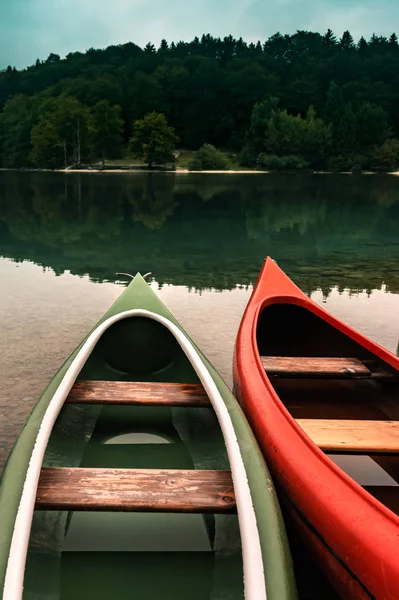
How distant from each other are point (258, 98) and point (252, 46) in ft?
247

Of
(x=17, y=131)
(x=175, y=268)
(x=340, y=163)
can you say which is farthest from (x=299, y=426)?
(x=17, y=131)

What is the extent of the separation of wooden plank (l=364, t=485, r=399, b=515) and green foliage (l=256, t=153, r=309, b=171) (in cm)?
9903

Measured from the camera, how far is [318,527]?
3607 mm

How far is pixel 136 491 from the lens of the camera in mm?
3887

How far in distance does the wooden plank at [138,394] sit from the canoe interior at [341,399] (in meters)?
1.14

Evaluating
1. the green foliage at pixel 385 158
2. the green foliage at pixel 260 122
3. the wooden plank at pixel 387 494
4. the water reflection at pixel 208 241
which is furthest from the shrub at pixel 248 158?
the wooden plank at pixel 387 494

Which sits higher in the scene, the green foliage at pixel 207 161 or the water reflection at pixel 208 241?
the green foliage at pixel 207 161

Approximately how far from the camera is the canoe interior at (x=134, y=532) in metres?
3.82

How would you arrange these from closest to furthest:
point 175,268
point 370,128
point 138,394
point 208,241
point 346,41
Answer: point 138,394 < point 175,268 < point 208,241 < point 370,128 < point 346,41

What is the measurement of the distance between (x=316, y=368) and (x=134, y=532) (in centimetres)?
299

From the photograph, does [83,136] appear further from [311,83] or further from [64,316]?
[64,316]

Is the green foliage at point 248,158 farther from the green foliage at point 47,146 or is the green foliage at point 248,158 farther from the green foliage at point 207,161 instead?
the green foliage at point 47,146

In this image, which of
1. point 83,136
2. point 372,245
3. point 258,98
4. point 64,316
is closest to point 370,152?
point 258,98

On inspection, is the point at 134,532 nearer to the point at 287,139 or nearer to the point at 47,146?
the point at 287,139
